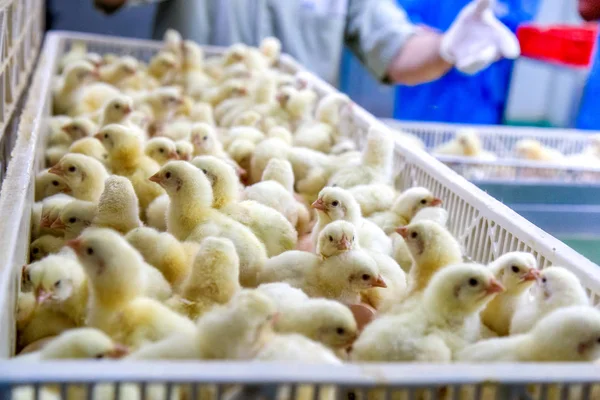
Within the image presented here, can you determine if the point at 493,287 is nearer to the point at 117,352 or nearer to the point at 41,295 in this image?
the point at 117,352

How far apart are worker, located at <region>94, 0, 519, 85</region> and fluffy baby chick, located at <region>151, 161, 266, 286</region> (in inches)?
102

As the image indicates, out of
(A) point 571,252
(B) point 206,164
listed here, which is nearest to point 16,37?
(B) point 206,164

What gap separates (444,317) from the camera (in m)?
1.28

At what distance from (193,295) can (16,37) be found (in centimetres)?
165

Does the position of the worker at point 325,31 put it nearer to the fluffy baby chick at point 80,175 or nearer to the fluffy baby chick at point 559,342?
the fluffy baby chick at point 80,175

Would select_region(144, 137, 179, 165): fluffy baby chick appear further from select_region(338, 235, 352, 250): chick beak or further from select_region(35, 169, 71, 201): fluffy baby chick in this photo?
select_region(338, 235, 352, 250): chick beak

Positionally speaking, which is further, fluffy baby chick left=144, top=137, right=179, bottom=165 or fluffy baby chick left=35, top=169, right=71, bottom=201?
fluffy baby chick left=144, top=137, right=179, bottom=165

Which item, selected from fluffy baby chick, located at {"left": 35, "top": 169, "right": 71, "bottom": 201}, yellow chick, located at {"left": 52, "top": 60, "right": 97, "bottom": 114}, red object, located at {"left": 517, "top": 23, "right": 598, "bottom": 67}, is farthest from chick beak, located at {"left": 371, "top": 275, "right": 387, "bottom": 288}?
red object, located at {"left": 517, "top": 23, "right": 598, "bottom": 67}

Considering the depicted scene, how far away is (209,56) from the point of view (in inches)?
175

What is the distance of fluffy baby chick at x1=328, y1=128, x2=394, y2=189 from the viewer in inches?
88.4

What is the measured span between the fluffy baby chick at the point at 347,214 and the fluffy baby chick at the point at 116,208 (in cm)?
47

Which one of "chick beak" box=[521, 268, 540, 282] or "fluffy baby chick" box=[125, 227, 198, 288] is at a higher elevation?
"chick beak" box=[521, 268, 540, 282]

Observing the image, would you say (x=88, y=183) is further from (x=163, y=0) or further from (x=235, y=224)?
(x=163, y=0)

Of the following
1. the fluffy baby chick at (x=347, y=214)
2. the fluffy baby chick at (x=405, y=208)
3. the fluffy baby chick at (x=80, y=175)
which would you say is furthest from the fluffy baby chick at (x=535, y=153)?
the fluffy baby chick at (x=80, y=175)
